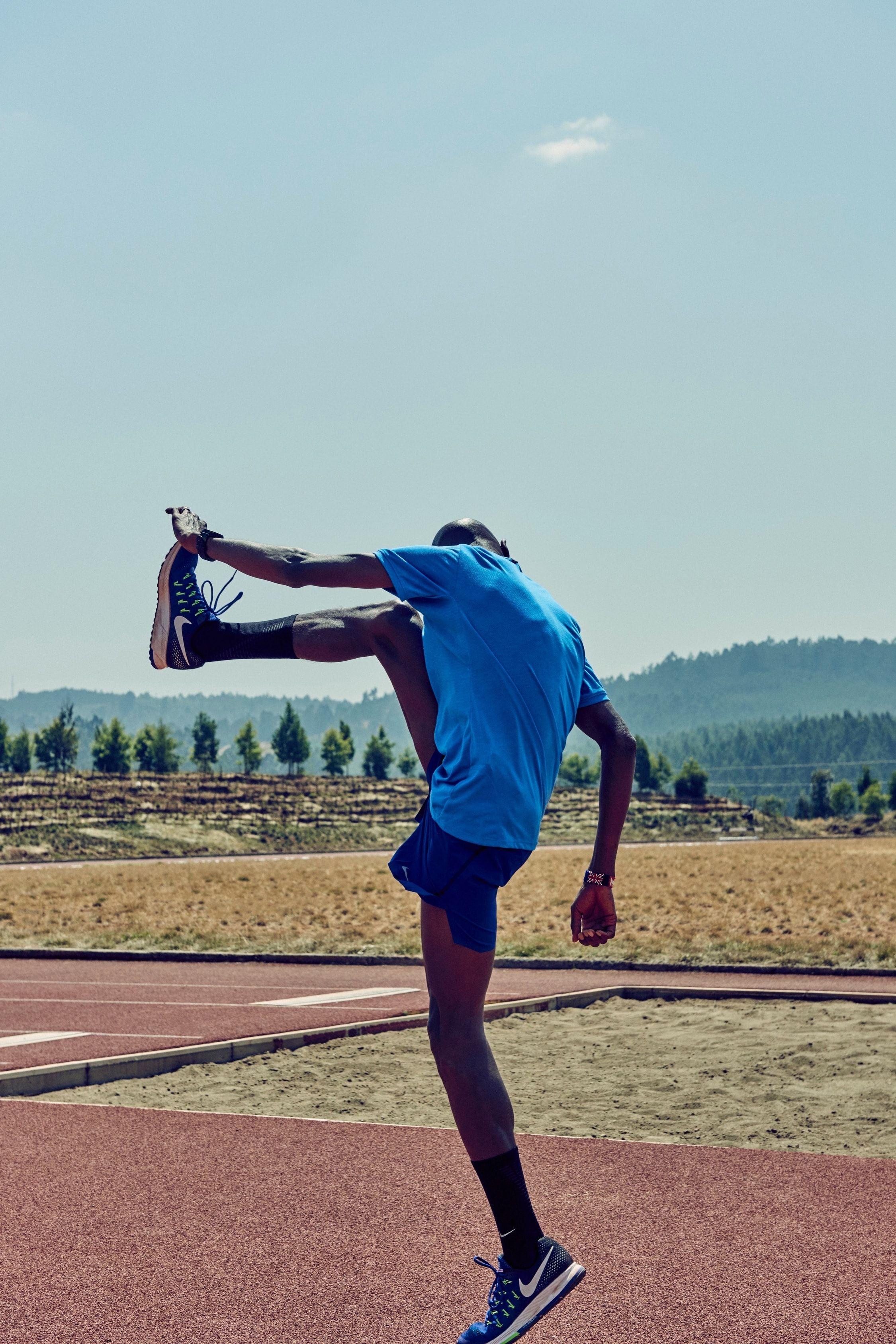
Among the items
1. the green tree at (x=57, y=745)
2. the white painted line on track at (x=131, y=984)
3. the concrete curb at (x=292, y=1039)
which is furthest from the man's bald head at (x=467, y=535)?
the green tree at (x=57, y=745)

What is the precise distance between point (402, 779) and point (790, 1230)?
4052 inches

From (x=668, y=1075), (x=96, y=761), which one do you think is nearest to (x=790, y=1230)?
(x=668, y=1075)

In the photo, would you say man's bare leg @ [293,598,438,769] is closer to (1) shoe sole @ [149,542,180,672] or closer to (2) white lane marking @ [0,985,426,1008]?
(1) shoe sole @ [149,542,180,672]

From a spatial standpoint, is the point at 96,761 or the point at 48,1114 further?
the point at 96,761

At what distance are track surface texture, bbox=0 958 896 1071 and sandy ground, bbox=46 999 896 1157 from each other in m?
0.93

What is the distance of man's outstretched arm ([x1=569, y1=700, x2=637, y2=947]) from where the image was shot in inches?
129

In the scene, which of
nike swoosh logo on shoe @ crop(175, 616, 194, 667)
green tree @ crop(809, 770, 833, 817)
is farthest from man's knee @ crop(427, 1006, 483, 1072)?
green tree @ crop(809, 770, 833, 817)

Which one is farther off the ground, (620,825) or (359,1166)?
(620,825)

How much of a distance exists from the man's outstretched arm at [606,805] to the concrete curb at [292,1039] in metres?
4.73

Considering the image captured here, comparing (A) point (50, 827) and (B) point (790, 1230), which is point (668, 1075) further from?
(A) point (50, 827)

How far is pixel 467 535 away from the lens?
3.29m

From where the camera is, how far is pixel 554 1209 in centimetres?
454

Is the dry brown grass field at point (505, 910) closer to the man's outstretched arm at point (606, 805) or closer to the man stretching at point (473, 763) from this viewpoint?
the man's outstretched arm at point (606, 805)

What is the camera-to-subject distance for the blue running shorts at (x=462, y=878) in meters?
2.93
